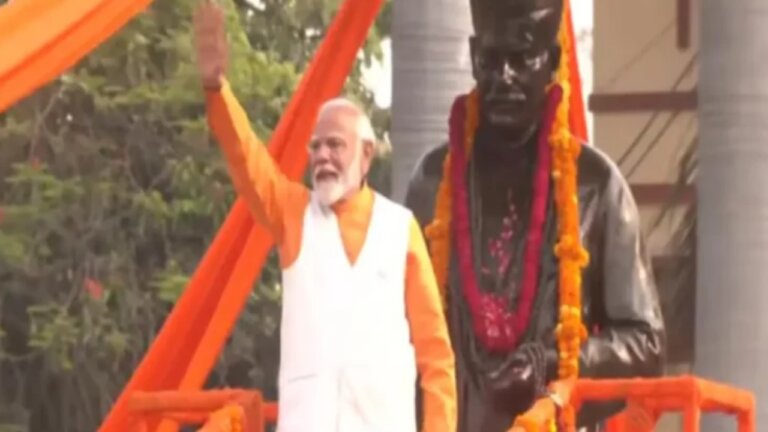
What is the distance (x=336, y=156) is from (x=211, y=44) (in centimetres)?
30

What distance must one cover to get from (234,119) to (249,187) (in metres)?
0.13

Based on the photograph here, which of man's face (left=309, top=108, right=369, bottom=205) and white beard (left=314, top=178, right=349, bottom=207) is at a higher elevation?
man's face (left=309, top=108, right=369, bottom=205)

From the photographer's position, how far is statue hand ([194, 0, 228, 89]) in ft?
11.9

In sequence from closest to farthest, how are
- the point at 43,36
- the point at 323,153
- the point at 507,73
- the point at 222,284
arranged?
the point at 323,153 < the point at 43,36 < the point at 507,73 < the point at 222,284

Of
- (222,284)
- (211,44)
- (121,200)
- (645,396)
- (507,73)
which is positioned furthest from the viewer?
(121,200)

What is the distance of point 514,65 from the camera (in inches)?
176

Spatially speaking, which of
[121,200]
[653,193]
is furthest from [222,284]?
[121,200]

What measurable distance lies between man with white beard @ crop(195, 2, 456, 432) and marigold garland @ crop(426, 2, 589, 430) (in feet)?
1.75

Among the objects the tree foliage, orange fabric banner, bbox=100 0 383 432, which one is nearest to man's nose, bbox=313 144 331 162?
orange fabric banner, bbox=100 0 383 432

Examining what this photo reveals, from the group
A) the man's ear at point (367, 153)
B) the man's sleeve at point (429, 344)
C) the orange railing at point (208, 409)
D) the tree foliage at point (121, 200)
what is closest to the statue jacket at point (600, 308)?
the orange railing at point (208, 409)

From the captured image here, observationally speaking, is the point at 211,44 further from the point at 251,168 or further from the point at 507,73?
the point at 507,73

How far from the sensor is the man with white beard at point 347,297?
374cm

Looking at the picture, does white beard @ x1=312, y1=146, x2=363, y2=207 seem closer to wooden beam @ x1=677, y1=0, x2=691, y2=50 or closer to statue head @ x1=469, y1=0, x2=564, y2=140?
statue head @ x1=469, y1=0, x2=564, y2=140

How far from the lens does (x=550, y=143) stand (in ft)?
14.8
